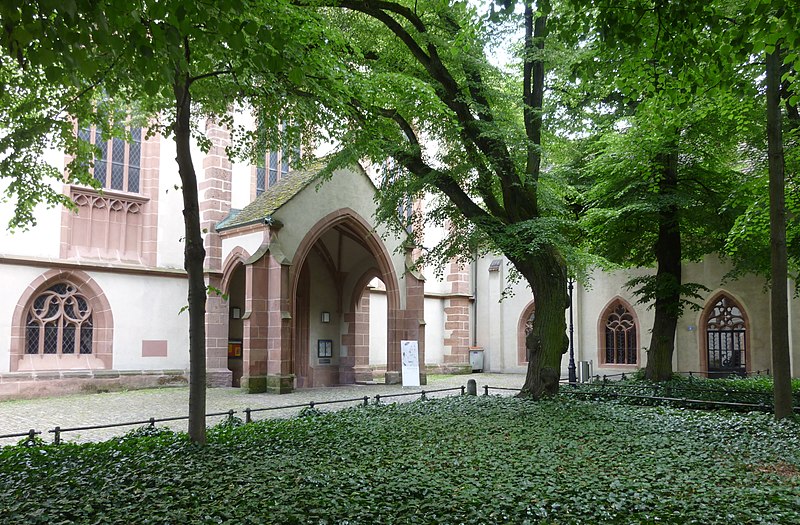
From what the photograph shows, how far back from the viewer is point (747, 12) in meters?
7.18

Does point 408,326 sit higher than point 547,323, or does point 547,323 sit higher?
point 547,323

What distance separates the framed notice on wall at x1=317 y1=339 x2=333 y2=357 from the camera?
22703mm

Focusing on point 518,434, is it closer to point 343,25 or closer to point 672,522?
point 672,522

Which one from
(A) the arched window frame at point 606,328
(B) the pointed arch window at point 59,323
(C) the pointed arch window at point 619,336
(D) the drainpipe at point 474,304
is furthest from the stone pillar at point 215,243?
(C) the pointed arch window at point 619,336

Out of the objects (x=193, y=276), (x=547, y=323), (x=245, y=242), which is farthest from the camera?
(x=245, y=242)

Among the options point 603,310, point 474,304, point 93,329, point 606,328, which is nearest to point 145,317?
point 93,329

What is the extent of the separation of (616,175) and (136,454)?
489 inches

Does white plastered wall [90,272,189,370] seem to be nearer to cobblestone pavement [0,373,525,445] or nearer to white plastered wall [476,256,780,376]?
cobblestone pavement [0,373,525,445]

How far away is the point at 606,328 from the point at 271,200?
47.5ft

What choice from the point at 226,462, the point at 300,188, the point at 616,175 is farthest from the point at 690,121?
the point at 226,462

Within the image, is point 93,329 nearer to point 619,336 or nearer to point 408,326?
point 408,326

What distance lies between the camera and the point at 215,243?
20.2 m

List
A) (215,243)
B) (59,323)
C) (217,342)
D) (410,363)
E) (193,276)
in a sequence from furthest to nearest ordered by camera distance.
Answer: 1. (215,243)
2. (217,342)
3. (410,363)
4. (59,323)
5. (193,276)

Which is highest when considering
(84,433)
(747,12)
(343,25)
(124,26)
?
(343,25)
